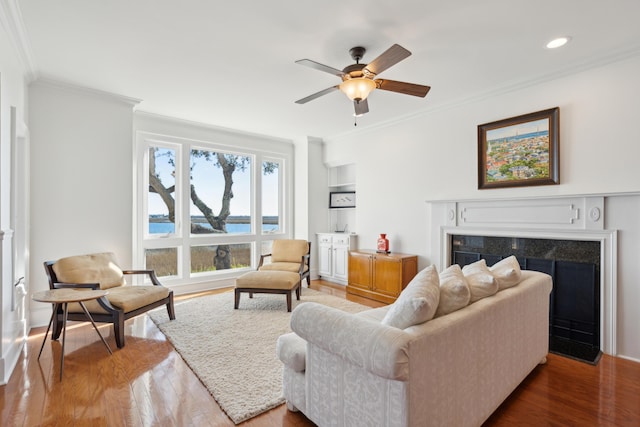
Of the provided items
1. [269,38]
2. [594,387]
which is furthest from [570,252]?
[269,38]

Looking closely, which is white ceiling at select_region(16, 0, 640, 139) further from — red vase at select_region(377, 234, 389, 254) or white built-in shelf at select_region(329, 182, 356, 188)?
white built-in shelf at select_region(329, 182, 356, 188)

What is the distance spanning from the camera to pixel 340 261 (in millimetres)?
5668

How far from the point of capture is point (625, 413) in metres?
2.04

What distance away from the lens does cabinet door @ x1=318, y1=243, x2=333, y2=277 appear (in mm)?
5902

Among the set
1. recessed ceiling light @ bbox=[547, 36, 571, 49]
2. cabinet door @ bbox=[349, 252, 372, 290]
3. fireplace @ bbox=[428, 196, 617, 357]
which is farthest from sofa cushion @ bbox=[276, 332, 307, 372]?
recessed ceiling light @ bbox=[547, 36, 571, 49]

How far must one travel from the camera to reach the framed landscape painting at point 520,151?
10.9 ft

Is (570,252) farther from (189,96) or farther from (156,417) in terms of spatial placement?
(189,96)

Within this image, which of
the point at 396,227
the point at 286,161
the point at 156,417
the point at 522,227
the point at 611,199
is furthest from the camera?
the point at 286,161

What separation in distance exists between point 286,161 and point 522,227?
4.19m

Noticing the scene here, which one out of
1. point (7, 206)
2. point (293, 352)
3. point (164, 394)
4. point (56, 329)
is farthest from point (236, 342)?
point (7, 206)

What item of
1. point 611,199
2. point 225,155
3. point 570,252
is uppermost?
point 225,155

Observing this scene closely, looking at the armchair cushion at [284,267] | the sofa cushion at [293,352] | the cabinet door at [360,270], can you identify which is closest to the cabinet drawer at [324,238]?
the cabinet door at [360,270]

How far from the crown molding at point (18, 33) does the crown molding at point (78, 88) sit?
0.18 m

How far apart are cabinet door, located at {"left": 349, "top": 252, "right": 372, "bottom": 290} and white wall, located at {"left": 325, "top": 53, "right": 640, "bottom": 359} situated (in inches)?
18.3
